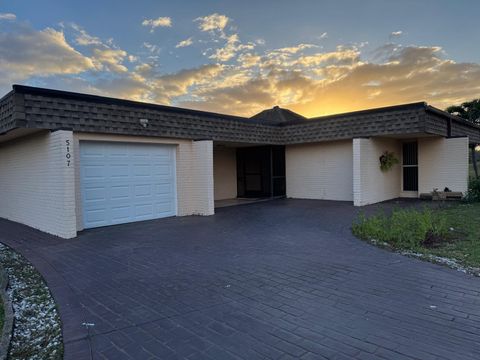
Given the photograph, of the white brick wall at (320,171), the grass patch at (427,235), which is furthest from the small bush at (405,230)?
the white brick wall at (320,171)

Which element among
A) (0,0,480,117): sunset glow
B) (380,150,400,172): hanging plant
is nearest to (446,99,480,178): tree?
(0,0,480,117): sunset glow

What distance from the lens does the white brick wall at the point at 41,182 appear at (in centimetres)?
760

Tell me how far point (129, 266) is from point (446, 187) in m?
13.8

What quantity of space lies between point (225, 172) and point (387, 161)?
791cm

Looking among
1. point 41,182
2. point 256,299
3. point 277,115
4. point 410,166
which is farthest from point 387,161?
point 41,182

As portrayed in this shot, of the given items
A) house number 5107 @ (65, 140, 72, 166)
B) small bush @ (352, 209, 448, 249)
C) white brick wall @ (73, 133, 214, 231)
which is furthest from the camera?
white brick wall @ (73, 133, 214, 231)

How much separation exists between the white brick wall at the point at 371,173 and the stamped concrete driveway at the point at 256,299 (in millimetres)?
5883

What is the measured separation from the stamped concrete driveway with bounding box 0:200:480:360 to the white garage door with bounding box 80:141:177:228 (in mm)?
1846

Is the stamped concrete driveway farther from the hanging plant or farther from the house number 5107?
the hanging plant

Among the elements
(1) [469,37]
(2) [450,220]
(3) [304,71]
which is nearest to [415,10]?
(1) [469,37]

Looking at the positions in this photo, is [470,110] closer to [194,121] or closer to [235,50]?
[235,50]

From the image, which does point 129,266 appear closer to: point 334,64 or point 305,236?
point 305,236

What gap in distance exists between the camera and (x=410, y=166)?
15031mm

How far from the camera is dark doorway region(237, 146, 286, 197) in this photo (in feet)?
53.3
